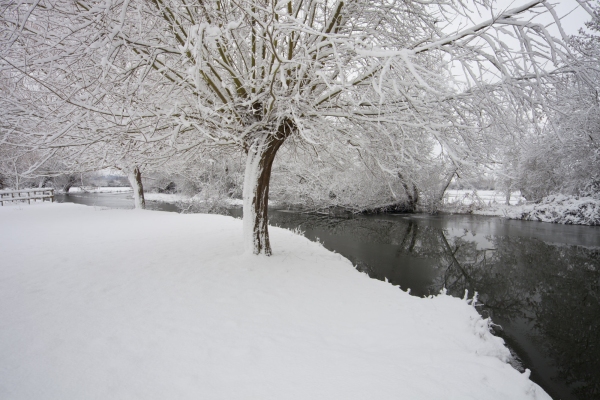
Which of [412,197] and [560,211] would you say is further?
[412,197]

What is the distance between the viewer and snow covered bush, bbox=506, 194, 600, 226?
1509cm

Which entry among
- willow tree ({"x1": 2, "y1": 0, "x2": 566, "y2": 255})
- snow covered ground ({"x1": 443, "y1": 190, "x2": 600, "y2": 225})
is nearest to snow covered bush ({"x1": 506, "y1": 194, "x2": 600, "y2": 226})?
snow covered ground ({"x1": 443, "y1": 190, "x2": 600, "y2": 225})

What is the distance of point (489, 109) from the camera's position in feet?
16.1

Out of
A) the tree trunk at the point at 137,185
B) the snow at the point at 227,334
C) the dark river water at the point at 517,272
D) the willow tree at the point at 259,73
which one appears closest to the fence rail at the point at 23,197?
the tree trunk at the point at 137,185

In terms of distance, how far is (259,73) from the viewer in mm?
5129

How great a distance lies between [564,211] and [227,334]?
19768 mm

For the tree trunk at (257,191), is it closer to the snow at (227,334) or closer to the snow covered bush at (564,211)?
the snow at (227,334)

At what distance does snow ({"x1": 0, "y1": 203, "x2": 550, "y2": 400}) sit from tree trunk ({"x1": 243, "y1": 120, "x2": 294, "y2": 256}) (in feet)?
1.50

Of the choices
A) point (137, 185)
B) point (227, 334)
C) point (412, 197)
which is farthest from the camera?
point (412, 197)

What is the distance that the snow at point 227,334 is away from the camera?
2.53 metres

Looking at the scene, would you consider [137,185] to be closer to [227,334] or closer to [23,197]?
[23,197]

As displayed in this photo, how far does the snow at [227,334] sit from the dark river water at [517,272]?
53.2 inches

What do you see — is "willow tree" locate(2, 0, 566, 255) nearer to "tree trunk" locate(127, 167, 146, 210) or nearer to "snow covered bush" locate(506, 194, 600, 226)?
"tree trunk" locate(127, 167, 146, 210)

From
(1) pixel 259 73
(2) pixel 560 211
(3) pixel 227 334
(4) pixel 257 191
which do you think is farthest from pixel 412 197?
(3) pixel 227 334
